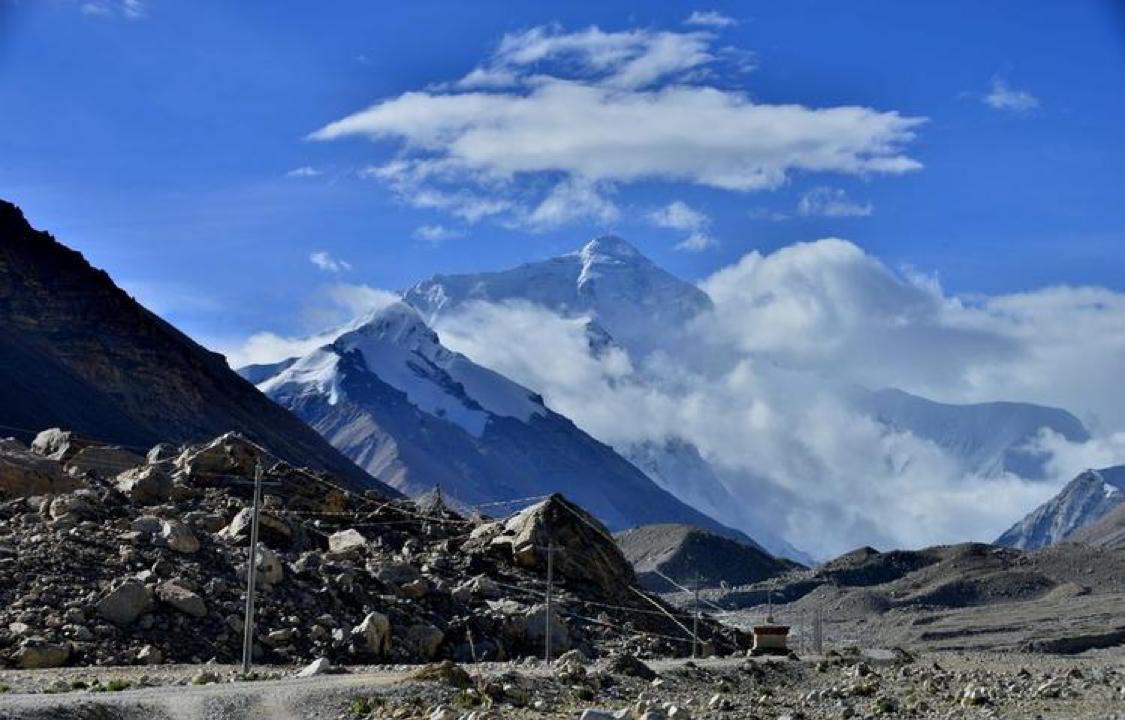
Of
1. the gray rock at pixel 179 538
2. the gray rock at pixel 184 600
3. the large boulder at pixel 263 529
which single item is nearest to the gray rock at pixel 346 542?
the large boulder at pixel 263 529

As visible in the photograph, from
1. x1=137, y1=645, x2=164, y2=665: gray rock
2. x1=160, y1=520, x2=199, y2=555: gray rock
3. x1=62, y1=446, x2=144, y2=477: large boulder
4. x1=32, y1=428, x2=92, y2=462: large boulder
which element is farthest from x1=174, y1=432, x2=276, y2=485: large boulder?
x1=137, y1=645, x2=164, y2=665: gray rock

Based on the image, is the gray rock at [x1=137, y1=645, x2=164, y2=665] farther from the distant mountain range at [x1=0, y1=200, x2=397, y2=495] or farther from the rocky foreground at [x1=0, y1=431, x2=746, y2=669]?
the distant mountain range at [x1=0, y1=200, x2=397, y2=495]

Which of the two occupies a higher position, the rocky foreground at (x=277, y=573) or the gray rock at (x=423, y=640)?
the rocky foreground at (x=277, y=573)

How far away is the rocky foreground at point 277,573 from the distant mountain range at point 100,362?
204 feet

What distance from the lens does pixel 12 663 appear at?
46812 mm

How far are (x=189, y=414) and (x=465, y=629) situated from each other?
101 metres

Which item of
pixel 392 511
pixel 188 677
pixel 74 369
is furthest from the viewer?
pixel 74 369

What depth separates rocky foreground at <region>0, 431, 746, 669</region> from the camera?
51.3 metres

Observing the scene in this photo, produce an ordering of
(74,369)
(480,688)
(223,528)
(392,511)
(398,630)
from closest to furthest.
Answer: (480,688)
(398,630)
(223,528)
(392,511)
(74,369)

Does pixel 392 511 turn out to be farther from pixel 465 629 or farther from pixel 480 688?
pixel 480 688

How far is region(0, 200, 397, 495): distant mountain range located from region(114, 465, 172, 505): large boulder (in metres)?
69.3

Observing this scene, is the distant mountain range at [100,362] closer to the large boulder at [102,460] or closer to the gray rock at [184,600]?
the large boulder at [102,460]

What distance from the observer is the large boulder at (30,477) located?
65.4 m

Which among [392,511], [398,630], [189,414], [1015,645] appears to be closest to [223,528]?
[398,630]
